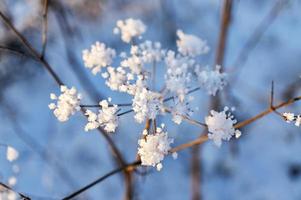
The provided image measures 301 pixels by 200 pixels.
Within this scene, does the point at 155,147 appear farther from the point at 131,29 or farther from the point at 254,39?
the point at 254,39

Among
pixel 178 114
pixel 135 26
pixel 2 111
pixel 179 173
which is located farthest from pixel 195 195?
pixel 178 114

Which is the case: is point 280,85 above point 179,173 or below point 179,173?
above

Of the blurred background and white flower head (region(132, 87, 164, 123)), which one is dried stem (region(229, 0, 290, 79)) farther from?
white flower head (region(132, 87, 164, 123))

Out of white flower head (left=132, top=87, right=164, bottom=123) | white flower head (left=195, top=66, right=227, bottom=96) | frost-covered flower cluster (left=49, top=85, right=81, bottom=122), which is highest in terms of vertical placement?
white flower head (left=195, top=66, right=227, bottom=96)

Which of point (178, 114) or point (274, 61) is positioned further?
point (274, 61)

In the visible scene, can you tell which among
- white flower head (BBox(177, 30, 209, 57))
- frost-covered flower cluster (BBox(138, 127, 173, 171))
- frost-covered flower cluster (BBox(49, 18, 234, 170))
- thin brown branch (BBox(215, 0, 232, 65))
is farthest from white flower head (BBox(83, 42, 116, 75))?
thin brown branch (BBox(215, 0, 232, 65))

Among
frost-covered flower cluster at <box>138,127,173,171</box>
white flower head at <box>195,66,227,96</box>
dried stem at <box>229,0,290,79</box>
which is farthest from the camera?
dried stem at <box>229,0,290,79</box>

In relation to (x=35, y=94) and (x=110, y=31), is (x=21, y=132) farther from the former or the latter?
(x=110, y=31)

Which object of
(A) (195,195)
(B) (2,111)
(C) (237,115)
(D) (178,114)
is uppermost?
(B) (2,111)

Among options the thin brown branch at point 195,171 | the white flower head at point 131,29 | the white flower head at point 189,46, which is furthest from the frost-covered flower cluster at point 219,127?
the thin brown branch at point 195,171
